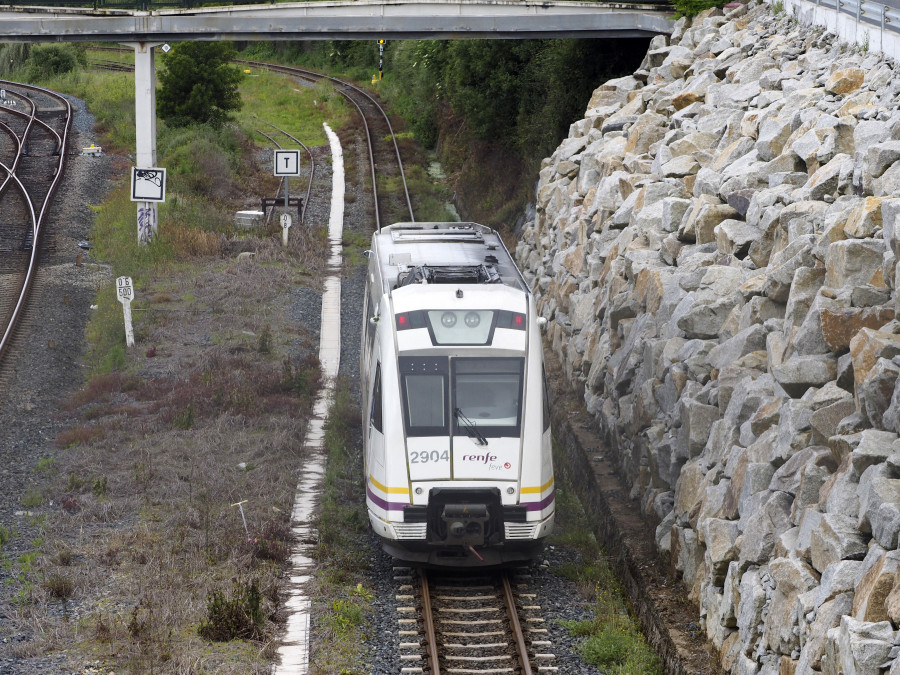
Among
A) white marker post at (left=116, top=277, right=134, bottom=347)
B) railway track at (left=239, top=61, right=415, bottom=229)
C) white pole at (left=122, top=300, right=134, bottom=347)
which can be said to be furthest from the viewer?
railway track at (left=239, top=61, right=415, bottom=229)

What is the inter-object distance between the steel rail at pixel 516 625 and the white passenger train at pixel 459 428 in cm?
39

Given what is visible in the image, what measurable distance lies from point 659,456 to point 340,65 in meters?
56.0

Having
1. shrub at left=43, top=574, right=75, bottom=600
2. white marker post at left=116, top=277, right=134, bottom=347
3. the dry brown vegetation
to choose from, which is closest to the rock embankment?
the dry brown vegetation

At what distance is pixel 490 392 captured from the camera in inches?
514

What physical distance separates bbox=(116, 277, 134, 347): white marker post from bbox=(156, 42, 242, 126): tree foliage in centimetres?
2152

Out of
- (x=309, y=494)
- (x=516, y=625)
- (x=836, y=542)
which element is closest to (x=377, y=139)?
(x=309, y=494)

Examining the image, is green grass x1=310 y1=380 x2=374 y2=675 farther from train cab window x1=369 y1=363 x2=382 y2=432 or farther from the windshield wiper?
the windshield wiper

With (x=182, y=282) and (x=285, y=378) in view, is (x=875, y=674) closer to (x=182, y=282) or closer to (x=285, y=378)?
(x=285, y=378)

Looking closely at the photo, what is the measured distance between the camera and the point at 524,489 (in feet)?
41.8

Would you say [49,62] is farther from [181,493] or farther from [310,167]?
[181,493]

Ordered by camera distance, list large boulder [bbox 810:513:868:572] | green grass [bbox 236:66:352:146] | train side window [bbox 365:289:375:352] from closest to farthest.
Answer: large boulder [bbox 810:513:868:572] → train side window [bbox 365:289:375:352] → green grass [bbox 236:66:352:146]

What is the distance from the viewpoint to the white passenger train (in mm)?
12641

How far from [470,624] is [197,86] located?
108 ft

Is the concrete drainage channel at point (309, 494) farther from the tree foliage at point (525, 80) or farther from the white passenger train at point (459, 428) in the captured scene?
the tree foliage at point (525, 80)
